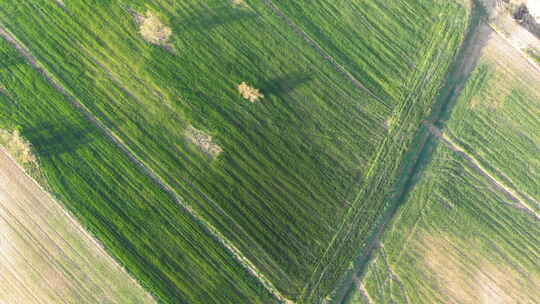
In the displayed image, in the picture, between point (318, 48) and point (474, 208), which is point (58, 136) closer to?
point (318, 48)

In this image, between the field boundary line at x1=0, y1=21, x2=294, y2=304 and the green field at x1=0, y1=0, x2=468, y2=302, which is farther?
the green field at x1=0, y1=0, x2=468, y2=302

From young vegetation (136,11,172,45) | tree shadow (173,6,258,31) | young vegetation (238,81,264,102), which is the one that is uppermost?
tree shadow (173,6,258,31)

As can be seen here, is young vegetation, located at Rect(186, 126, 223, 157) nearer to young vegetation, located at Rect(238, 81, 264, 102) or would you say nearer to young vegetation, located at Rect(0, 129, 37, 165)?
young vegetation, located at Rect(238, 81, 264, 102)

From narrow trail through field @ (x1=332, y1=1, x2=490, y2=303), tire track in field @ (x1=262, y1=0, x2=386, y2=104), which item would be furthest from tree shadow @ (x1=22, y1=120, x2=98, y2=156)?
narrow trail through field @ (x1=332, y1=1, x2=490, y2=303)

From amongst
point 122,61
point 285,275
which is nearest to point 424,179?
point 285,275

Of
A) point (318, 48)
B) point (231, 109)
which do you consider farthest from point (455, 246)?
point (231, 109)

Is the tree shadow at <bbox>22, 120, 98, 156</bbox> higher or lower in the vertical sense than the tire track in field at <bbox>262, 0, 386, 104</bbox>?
→ lower
